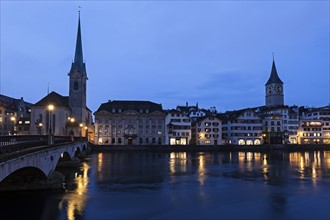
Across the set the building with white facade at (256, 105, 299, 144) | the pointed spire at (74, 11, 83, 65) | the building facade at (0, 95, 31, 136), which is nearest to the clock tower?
the pointed spire at (74, 11, 83, 65)

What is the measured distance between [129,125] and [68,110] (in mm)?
20636

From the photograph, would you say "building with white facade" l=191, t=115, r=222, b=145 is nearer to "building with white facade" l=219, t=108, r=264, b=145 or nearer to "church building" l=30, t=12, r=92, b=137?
"building with white facade" l=219, t=108, r=264, b=145

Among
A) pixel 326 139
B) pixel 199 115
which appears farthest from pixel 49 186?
pixel 326 139

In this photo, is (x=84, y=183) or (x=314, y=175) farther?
(x=314, y=175)

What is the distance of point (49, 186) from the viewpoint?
32062mm

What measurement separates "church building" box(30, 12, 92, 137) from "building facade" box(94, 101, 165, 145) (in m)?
6.83

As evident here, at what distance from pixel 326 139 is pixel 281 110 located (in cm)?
2093

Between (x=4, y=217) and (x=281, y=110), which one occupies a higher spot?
(x=281, y=110)

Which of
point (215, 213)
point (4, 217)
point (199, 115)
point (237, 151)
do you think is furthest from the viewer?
point (199, 115)

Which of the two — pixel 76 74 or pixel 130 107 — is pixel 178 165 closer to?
pixel 130 107

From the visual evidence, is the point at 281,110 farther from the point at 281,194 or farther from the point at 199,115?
the point at 281,194

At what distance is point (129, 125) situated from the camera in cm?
11712

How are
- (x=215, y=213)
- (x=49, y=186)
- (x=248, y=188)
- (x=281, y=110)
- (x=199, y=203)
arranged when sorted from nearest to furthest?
(x=215, y=213)
(x=199, y=203)
(x=49, y=186)
(x=248, y=188)
(x=281, y=110)

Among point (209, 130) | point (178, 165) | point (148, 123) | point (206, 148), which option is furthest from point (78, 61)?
point (178, 165)
